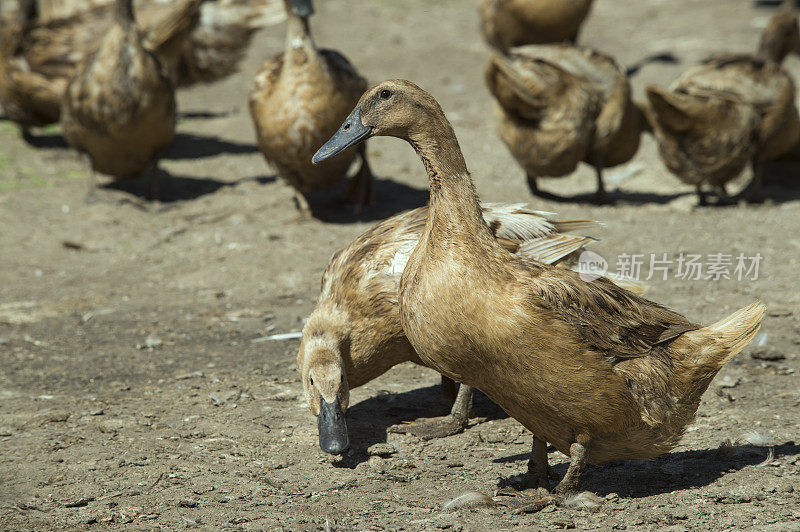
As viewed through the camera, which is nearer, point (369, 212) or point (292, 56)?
point (292, 56)

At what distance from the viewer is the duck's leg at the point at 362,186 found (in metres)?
7.91

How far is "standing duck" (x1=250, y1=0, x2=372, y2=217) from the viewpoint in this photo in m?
6.98

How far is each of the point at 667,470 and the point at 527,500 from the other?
765 mm

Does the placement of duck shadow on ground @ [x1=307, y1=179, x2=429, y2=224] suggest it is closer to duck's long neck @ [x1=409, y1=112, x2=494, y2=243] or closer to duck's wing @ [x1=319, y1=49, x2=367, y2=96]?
duck's wing @ [x1=319, y1=49, x2=367, y2=96]

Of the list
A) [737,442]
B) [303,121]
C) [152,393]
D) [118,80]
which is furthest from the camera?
[118,80]

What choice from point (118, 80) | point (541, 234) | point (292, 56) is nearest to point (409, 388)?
point (541, 234)

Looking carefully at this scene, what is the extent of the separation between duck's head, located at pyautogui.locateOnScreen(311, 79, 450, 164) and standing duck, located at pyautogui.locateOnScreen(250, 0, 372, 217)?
3.64 m

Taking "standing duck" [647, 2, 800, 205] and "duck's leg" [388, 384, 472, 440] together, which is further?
"standing duck" [647, 2, 800, 205]

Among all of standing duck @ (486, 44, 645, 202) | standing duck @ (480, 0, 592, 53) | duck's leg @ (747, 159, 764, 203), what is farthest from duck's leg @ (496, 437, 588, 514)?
standing duck @ (480, 0, 592, 53)

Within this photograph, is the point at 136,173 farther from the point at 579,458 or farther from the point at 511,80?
the point at 579,458

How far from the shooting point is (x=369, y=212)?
7965 mm

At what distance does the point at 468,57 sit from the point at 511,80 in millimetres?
5361

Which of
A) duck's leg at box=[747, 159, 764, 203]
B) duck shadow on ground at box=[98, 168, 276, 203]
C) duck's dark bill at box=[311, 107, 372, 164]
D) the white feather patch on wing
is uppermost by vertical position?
duck's dark bill at box=[311, 107, 372, 164]

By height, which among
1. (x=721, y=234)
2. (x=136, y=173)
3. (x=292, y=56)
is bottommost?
(x=136, y=173)
